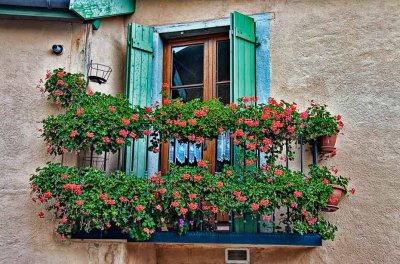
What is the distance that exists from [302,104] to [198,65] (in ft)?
4.99

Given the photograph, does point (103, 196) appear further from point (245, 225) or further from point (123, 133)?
point (245, 225)

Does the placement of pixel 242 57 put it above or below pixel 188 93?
above

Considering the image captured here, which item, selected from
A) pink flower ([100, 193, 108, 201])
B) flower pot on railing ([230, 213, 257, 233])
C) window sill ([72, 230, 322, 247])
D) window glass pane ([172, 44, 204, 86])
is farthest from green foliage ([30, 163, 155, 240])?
window glass pane ([172, 44, 204, 86])

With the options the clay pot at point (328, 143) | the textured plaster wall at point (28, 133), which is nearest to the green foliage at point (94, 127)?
the textured plaster wall at point (28, 133)

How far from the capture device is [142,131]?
651cm

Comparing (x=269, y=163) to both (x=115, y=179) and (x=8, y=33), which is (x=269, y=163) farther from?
(x=8, y=33)

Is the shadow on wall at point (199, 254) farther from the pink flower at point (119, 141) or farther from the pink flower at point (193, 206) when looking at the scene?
the pink flower at point (119, 141)

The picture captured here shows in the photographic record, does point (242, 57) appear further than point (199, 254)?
Yes

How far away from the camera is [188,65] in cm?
780

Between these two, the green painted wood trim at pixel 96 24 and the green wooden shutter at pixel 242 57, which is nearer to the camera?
the green wooden shutter at pixel 242 57

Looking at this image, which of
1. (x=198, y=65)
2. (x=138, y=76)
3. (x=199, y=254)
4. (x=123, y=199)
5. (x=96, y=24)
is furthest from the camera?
(x=198, y=65)

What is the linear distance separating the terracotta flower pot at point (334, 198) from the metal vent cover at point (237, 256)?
110 cm

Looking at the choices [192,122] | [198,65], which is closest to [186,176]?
[192,122]

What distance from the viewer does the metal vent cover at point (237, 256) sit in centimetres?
680
